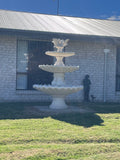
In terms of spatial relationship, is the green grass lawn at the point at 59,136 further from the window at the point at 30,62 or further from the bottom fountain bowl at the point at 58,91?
the window at the point at 30,62

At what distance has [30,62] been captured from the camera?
37.6 ft

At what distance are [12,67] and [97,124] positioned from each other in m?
5.20

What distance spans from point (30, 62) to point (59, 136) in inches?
242

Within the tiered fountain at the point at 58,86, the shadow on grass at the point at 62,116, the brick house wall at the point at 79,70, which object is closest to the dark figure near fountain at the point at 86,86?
the brick house wall at the point at 79,70

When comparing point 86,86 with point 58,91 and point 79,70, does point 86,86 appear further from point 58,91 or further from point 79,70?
point 58,91

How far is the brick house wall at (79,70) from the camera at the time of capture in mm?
10977

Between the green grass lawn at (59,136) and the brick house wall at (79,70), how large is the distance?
9.84ft

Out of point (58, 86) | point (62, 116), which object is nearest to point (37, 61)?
point (58, 86)

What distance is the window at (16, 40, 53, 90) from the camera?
37.3 ft

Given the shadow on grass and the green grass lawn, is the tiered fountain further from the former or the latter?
the green grass lawn

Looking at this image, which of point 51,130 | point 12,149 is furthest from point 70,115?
point 12,149

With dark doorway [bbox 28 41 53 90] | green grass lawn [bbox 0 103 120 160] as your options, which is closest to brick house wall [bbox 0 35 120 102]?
dark doorway [bbox 28 41 53 90]

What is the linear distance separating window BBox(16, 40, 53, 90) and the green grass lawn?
11.0ft

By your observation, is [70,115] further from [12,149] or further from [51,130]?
[12,149]
